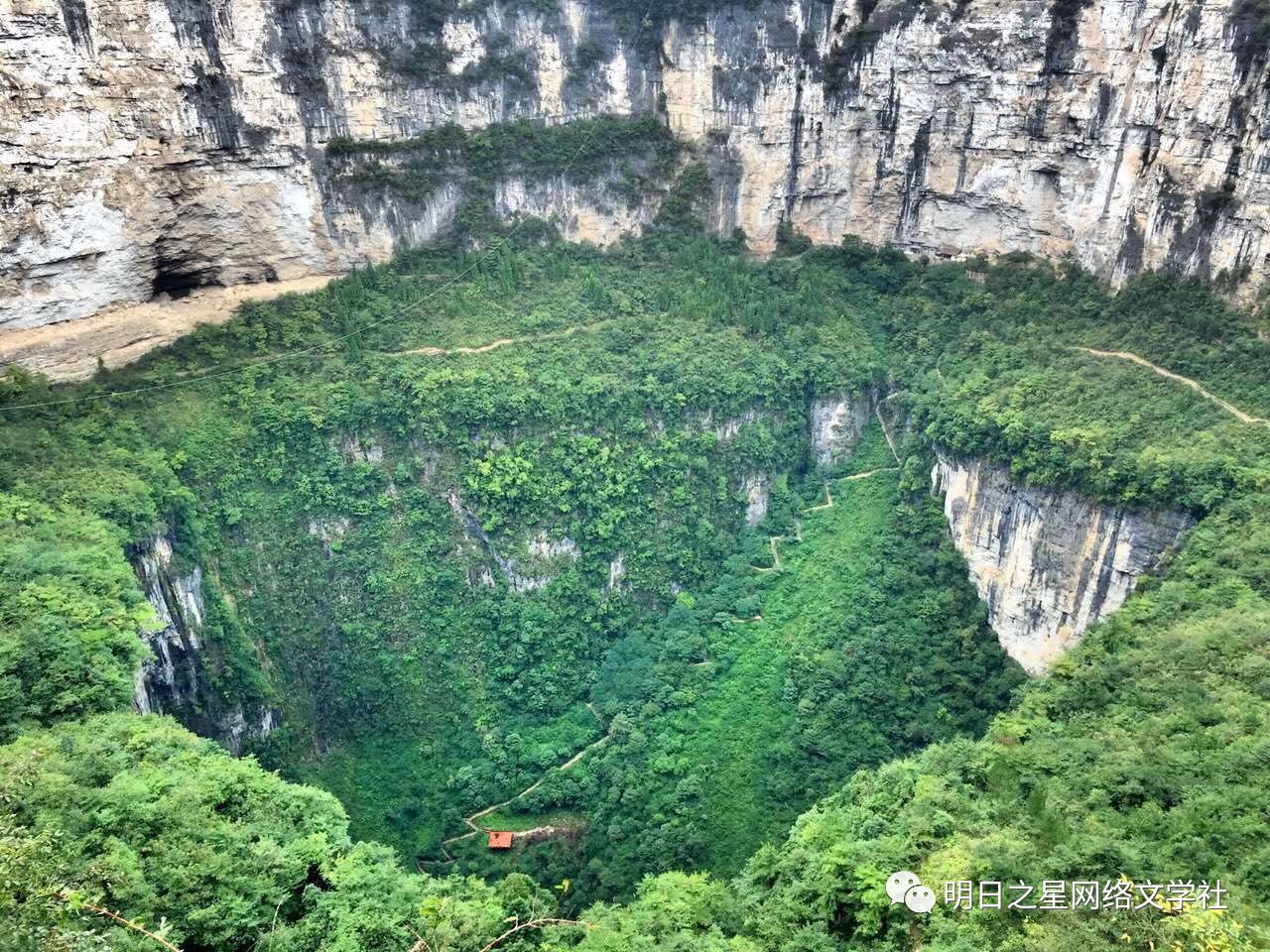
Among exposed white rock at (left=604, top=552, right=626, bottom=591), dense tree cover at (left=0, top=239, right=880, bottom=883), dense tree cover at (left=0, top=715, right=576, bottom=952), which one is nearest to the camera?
dense tree cover at (left=0, top=715, right=576, bottom=952)

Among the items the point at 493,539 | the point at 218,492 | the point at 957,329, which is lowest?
the point at 493,539

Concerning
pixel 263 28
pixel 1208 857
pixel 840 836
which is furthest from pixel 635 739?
pixel 263 28

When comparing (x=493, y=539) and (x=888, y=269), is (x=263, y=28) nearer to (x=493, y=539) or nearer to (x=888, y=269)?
(x=493, y=539)

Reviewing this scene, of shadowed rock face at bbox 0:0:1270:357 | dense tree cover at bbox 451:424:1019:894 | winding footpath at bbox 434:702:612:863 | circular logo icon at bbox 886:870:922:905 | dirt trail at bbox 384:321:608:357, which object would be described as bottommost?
winding footpath at bbox 434:702:612:863

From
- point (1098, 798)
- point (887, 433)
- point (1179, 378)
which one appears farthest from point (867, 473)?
point (1098, 798)

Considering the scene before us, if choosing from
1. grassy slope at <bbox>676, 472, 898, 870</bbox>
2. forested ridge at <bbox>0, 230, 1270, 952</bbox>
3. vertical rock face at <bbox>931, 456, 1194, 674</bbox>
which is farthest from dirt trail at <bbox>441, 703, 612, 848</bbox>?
vertical rock face at <bbox>931, 456, 1194, 674</bbox>

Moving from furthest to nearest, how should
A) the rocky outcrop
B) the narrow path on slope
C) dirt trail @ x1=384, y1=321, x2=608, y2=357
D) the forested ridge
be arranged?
the narrow path on slope
dirt trail @ x1=384, y1=321, x2=608, y2=357
the rocky outcrop
the forested ridge

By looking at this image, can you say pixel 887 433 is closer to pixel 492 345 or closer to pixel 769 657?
pixel 769 657

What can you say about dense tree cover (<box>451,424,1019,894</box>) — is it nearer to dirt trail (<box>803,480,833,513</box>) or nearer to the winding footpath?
the winding footpath
